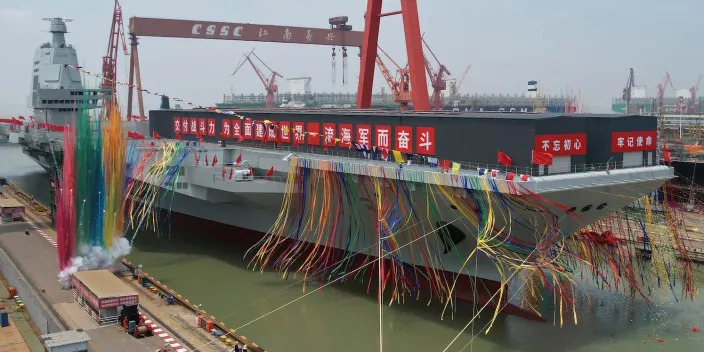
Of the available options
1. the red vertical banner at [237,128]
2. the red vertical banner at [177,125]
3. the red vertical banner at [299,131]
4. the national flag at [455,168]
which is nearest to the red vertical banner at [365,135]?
the red vertical banner at [299,131]

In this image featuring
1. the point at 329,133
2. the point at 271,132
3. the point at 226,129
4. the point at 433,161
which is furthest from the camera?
the point at 226,129

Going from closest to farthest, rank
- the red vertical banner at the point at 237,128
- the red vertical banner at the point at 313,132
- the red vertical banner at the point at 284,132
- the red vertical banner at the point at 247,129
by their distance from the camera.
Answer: the red vertical banner at the point at 313,132 < the red vertical banner at the point at 284,132 < the red vertical banner at the point at 247,129 < the red vertical banner at the point at 237,128

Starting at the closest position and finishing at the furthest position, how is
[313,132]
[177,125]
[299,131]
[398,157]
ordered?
[398,157] → [313,132] → [299,131] → [177,125]

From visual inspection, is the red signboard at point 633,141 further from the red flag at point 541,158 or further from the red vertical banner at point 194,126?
the red vertical banner at point 194,126

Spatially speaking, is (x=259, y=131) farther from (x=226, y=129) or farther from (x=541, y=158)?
(x=541, y=158)

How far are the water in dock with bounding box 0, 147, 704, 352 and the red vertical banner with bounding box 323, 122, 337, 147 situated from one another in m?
4.39

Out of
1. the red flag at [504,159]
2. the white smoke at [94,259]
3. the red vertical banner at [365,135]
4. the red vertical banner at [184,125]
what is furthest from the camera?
the red vertical banner at [184,125]

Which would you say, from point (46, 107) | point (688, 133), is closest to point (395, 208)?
point (46, 107)

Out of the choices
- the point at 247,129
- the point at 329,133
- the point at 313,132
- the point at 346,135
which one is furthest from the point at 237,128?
the point at 346,135

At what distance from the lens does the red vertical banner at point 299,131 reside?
2203 cm

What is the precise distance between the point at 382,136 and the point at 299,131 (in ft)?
12.9

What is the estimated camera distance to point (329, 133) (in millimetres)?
20906

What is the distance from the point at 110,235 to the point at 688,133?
47159 mm

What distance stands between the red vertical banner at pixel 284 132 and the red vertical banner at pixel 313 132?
986 mm
